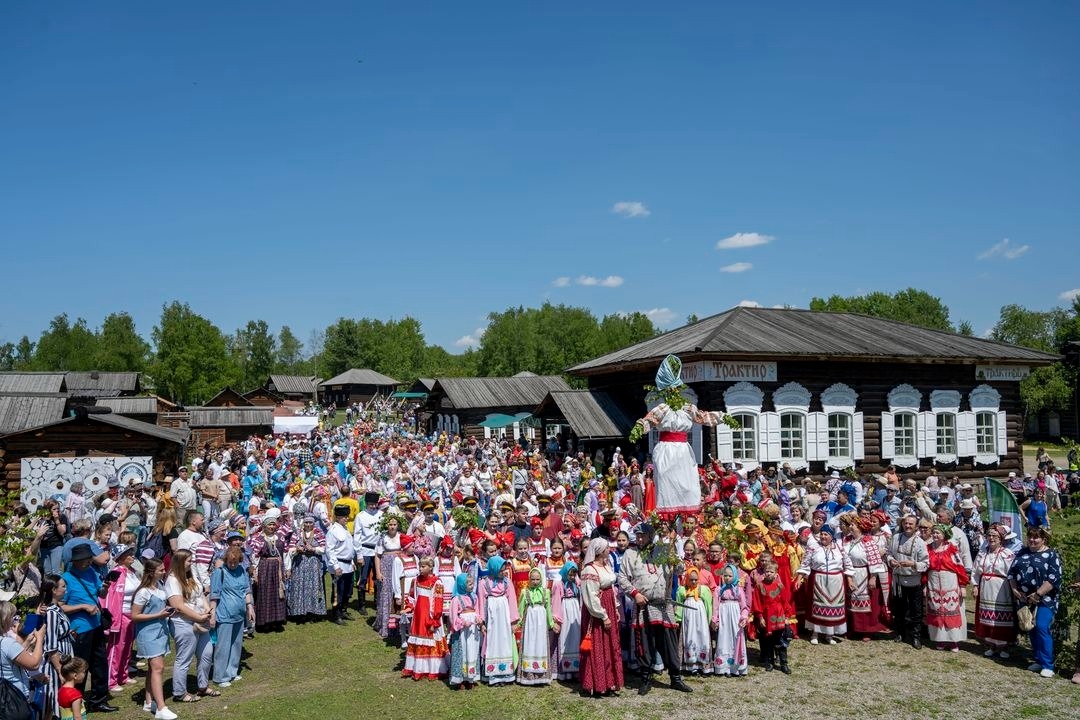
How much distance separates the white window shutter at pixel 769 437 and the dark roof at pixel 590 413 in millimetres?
4283

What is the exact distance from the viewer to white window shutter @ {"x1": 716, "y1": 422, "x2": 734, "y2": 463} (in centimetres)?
1975

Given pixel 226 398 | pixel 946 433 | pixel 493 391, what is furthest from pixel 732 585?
pixel 226 398

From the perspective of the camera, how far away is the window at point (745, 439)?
65.9 ft

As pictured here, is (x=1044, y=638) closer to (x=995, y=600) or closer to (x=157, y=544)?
(x=995, y=600)

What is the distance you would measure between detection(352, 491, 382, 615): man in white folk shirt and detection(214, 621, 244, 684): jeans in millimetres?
2800

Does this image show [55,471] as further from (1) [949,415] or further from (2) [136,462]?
(1) [949,415]

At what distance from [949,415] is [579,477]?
1262 centimetres

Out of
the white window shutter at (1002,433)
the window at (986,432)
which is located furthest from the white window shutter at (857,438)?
the white window shutter at (1002,433)

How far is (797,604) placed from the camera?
404 inches

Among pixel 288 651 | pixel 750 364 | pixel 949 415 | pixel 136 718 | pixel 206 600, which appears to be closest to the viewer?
pixel 136 718

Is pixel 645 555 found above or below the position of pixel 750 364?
below

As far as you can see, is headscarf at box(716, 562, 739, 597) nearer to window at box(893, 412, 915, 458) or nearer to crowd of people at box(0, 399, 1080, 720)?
crowd of people at box(0, 399, 1080, 720)

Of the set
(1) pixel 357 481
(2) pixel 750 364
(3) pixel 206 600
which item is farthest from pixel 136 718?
(2) pixel 750 364

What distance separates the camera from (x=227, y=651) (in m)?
8.53
